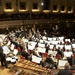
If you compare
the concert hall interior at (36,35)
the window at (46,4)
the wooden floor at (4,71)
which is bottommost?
the wooden floor at (4,71)

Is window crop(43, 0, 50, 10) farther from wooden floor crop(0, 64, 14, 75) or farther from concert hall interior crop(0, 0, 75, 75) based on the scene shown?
wooden floor crop(0, 64, 14, 75)

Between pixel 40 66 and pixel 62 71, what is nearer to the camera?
pixel 62 71

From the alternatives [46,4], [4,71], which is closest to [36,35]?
[4,71]

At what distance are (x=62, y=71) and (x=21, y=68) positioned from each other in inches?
114

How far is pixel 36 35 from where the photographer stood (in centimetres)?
2480

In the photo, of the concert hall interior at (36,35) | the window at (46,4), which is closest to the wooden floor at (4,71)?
the concert hall interior at (36,35)

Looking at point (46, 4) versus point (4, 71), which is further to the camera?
point (46, 4)

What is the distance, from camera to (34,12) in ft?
128

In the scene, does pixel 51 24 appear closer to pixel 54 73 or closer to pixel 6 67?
pixel 6 67

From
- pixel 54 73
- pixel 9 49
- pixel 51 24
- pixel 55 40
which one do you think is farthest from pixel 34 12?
pixel 54 73

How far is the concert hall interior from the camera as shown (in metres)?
13.9

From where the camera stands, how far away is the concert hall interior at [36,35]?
13.9 metres

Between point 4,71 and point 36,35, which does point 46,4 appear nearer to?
point 36,35

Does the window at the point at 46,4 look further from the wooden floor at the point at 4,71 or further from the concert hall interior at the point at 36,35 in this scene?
the wooden floor at the point at 4,71
